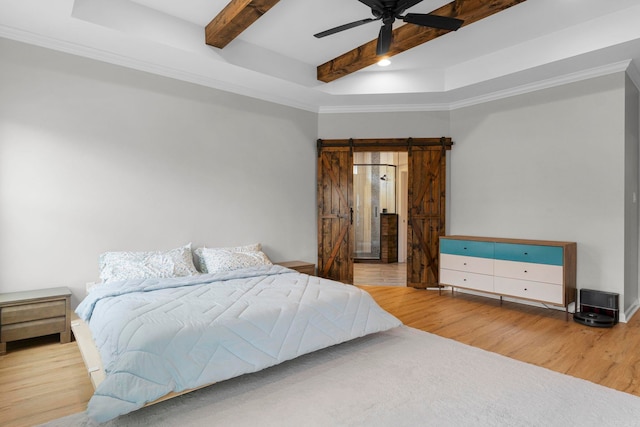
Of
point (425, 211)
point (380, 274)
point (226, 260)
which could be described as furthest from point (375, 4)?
point (380, 274)

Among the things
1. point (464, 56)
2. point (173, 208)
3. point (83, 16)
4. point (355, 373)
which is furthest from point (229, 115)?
point (355, 373)

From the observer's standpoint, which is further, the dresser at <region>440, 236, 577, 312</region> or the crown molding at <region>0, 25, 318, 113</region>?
the dresser at <region>440, 236, 577, 312</region>

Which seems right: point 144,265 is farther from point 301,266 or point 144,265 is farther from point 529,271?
point 529,271

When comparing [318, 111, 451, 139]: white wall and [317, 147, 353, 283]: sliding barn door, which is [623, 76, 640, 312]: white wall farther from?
[317, 147, 353, 283]: sliding barn door

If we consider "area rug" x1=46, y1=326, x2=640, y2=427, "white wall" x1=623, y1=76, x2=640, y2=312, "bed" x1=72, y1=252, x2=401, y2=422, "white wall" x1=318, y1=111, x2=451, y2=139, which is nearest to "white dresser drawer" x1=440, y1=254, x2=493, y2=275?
"white wall" x1=623, y1=76, x2=640, y2=312

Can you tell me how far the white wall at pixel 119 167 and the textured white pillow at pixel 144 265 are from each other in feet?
0.84

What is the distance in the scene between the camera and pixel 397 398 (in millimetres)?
2260

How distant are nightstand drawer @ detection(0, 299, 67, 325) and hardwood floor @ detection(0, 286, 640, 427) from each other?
28 cm

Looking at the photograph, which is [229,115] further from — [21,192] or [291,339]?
[291,339]

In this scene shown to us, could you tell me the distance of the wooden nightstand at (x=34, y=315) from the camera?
2.96 m

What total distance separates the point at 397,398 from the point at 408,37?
3.23 m

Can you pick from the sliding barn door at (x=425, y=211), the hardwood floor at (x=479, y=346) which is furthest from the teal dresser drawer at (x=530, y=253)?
the sliding barn door at (x=425, y=211)

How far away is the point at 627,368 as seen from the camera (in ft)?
9.00

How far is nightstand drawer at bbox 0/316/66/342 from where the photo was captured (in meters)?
2.97
